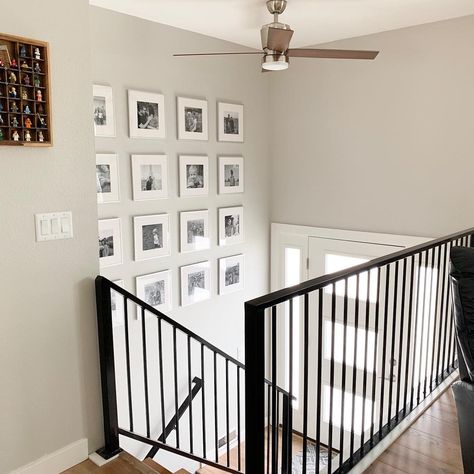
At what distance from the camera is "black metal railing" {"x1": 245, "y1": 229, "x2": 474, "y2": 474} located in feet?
4.92

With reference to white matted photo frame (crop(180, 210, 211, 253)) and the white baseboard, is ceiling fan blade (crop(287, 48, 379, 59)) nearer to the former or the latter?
white matted photo frame (crop(180, 210, 211, 253))

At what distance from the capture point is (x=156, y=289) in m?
3.86

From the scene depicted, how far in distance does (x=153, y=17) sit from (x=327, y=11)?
1314 millimetres

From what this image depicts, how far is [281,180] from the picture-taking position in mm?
4844

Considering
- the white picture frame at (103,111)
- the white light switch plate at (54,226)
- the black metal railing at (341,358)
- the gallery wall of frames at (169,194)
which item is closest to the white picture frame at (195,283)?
the gallery wall of frames at (169,194)

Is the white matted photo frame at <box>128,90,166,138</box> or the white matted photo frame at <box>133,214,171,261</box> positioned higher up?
the white matted photo frame at <box>128,90,166,138</box>

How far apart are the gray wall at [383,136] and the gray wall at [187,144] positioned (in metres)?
0.34

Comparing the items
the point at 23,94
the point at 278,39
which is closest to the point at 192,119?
the point at 278,39

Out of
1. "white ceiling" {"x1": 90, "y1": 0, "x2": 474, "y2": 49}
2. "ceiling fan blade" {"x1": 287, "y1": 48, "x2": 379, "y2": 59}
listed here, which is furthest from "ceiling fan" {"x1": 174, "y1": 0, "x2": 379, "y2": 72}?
"white ceiling" {"x1": 90, "y1": 0, "x2": 474, "y2": 49}

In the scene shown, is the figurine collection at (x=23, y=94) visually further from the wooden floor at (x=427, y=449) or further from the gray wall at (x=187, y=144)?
the wooden floor at (x=427, y=449)

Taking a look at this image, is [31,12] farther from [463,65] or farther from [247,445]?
[463,65]

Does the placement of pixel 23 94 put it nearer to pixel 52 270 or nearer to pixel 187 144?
pixel 52 270

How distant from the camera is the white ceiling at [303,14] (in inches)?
127

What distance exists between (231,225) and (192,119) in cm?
108
